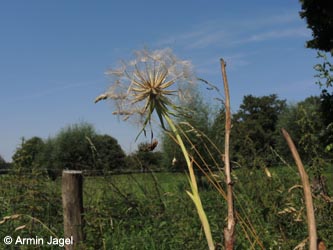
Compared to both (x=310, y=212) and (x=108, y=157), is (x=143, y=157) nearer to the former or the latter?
(x=310, y=212)

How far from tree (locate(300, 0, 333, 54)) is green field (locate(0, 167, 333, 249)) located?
40.2 feet

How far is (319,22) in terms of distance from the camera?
620 inches

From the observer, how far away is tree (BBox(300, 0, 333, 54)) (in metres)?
15.4

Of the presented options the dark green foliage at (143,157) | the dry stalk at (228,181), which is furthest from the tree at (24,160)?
the dry stalk at (228,181)

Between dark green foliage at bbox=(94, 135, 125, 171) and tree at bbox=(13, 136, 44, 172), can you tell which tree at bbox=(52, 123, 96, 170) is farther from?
tree at bbox=(13, 136, 44, 172)

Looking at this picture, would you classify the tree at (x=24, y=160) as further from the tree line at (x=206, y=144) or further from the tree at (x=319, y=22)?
the tree at (x=319, y=22)

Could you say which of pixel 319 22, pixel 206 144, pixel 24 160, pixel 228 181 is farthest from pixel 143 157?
pixel 319 22

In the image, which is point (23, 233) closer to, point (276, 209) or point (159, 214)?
point (159, 214)

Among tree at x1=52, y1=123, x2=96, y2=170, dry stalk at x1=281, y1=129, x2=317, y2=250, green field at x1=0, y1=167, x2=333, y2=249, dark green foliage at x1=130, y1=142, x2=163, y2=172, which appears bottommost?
green field at x1=0, y1=167, x2=333, y2=249

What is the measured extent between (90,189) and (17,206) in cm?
93

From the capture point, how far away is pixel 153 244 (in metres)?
2.93

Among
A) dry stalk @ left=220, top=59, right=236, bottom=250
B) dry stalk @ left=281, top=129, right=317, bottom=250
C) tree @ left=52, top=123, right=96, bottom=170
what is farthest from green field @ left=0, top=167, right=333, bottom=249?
tree @ left=52, top=123, right=96, bottom=170

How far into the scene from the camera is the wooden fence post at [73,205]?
2973 millimetres

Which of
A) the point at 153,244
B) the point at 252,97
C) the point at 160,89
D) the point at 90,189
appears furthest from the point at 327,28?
the point at 252,97
